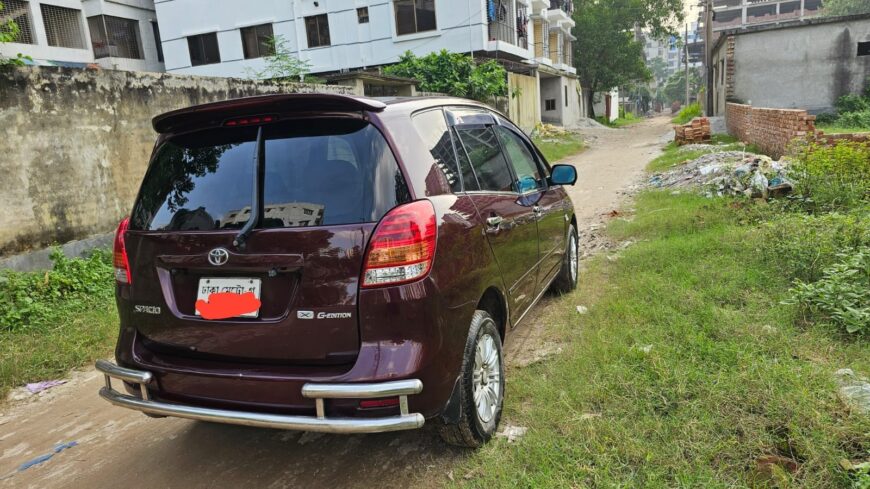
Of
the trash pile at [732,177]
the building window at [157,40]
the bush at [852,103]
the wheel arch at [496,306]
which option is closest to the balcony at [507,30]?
the bush at [852,103]

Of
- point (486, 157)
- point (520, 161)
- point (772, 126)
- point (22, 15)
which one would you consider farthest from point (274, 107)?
point (22, 15)

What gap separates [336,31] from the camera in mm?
23641

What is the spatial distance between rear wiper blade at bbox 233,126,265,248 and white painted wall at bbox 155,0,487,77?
20743 mm

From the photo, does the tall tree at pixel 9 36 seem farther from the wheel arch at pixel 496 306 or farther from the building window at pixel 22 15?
the building window at pixel 22 15

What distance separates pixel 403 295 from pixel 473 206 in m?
0.78

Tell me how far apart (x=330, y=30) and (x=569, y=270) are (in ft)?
71.9

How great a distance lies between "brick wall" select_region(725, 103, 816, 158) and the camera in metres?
8.52

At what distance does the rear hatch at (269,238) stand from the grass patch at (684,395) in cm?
105

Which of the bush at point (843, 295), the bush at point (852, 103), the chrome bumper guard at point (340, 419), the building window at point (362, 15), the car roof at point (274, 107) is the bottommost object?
the bush at point (843, 295)

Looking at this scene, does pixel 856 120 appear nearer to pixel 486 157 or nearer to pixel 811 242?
pixel 811 242

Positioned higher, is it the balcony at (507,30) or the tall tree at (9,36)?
the balcony at (507,30)

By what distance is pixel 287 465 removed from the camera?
8.79 feet

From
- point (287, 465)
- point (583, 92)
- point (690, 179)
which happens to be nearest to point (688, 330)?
point (287, 465)

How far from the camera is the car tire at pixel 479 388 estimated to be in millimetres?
2463
